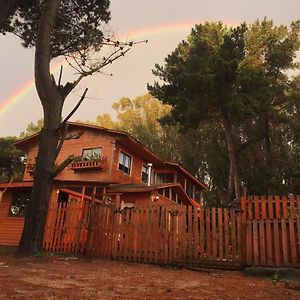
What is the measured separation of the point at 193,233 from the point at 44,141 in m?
5.84

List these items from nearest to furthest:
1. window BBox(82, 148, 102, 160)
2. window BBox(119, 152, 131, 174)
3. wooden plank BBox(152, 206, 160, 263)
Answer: wooden plank BBox(152, 206, 160, 263) → window BBox(82, 148, 102, 160) → window BBox(119, 152, 131, 174)

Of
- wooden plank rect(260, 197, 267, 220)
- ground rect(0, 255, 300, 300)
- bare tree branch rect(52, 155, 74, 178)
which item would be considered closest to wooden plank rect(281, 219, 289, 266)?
wooden plank rect(260, 197, 267, 220)

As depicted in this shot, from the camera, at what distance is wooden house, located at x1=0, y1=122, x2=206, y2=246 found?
20094 millimetres

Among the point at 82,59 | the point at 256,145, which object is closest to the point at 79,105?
the point at 82,59

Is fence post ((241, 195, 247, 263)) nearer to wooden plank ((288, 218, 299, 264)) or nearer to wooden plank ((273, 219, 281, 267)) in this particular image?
wooden plank ((273, 219, 281, 267))

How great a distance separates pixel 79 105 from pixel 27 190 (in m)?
10.4

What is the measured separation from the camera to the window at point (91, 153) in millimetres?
25997

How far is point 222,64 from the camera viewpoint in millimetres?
24844

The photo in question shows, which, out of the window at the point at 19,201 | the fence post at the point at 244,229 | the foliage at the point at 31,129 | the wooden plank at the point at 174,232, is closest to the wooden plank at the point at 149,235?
the wooden plank at the point at 174,232

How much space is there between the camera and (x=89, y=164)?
2548 cm

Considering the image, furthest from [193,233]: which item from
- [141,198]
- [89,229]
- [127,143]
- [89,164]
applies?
[127,143]

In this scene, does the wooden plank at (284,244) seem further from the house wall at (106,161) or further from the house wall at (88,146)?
the house wall at (88,146)

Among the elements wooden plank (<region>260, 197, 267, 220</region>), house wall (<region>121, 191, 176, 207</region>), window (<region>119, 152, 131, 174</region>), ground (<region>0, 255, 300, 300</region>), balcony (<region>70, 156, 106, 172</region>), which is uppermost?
window (<region>119, 152, 131, 174</region>)

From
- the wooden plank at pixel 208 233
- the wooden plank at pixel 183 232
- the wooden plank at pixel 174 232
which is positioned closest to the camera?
the wooden plank at pixel 208 233
